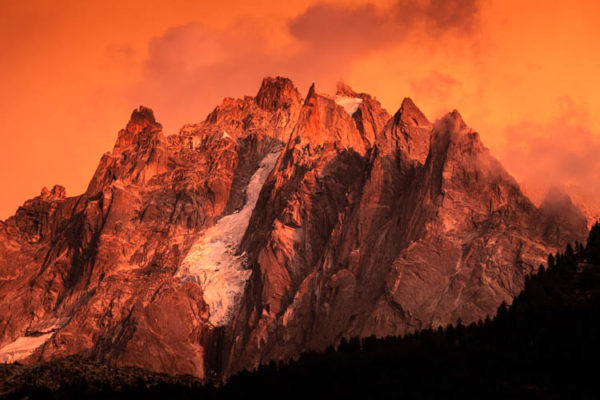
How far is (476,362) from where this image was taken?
13062 centimetres

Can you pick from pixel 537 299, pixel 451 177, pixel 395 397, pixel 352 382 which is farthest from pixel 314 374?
pixel 451 177

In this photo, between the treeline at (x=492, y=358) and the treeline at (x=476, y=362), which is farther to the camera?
the treeline at (x=476, y=362)

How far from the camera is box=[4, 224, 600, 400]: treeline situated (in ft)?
406

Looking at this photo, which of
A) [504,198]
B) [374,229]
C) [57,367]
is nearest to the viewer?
[57,367]

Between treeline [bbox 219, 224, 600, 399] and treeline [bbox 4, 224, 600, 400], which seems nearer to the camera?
treeline [bbox 219, 224, 600, 399]

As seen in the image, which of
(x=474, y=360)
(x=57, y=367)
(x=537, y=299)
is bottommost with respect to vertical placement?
(x=57, y=367)

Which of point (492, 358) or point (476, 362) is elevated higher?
point (492, 358)

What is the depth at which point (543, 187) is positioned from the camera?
185 meters

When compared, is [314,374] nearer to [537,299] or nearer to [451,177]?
[537,299]

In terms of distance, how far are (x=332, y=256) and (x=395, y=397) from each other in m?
68.9

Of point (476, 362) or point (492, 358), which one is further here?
point (476, 362)

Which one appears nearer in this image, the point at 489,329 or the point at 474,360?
the point at 474,360

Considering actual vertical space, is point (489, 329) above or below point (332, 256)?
below

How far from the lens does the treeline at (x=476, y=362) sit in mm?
123688
